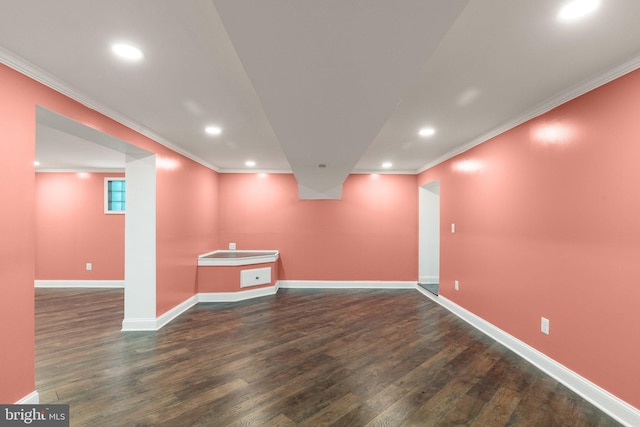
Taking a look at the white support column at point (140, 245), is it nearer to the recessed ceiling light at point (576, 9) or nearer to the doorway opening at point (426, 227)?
the recessed ceiling light at point (576, 9)

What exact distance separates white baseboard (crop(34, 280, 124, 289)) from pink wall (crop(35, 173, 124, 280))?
0.22 feet

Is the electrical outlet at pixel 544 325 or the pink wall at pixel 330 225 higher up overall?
the pink wall at pixel 330 225

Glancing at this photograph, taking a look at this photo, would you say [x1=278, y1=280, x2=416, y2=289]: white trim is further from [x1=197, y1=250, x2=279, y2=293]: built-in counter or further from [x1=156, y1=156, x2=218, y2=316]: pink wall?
[x1=156, y1=156, x2=218, y2=316]: pink wall

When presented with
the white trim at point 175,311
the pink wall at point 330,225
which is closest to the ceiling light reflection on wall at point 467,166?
the pink wall at point 330,225

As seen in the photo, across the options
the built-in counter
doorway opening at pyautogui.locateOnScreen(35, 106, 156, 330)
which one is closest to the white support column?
doorway opening at pyautogui.locateOnScreen(35, 106, 156, 330)

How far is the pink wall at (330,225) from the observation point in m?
5.46

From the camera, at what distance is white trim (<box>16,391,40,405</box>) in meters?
1.78

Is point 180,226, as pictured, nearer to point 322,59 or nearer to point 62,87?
point 62,87

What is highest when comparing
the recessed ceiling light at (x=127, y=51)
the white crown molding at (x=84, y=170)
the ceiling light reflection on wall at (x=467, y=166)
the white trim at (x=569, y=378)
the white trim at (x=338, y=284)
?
the recessed ceiling light at (x=127, y=51)

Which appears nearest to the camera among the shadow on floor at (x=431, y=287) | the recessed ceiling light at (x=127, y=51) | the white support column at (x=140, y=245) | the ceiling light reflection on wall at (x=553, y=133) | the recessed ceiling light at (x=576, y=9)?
the recessed ceiling light at (x=576, y=9)

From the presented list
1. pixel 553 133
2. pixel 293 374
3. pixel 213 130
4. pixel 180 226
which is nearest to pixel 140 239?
pixel 180 226

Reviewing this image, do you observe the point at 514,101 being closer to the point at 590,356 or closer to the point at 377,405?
the point at 590,356

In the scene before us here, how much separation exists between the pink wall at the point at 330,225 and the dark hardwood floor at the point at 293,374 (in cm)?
170

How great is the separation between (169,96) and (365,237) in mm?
4217
